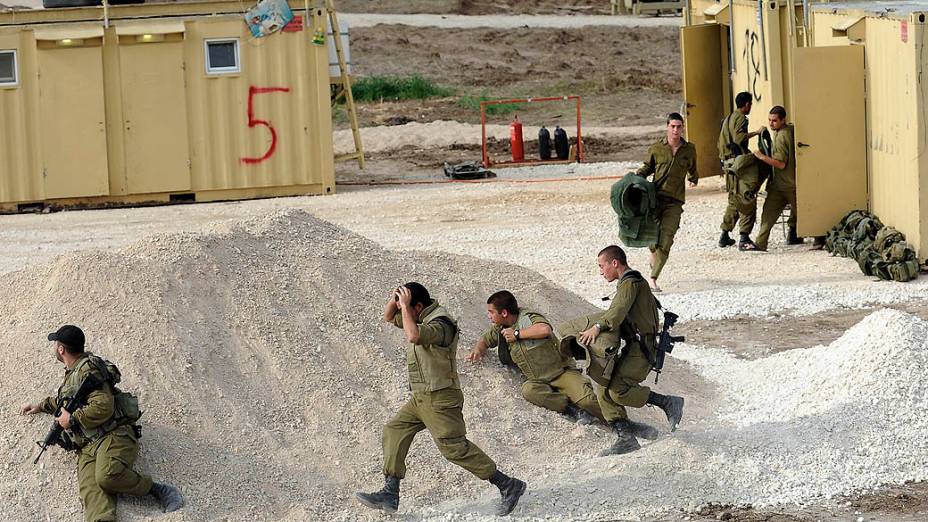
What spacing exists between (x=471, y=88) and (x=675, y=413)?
81.3ft

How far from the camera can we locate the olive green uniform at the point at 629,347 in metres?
8.63

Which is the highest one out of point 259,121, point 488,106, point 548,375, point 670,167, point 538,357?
point 488,106

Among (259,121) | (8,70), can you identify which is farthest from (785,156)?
(8,70)

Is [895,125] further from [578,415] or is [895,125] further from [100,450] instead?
[100,450]

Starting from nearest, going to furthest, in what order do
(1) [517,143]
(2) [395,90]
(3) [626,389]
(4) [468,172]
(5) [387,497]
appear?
(5) [387,497], (3) [626,389], (4) [468,172], (1) [517,143], (2) [395,90]

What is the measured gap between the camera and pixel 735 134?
16.3 meters

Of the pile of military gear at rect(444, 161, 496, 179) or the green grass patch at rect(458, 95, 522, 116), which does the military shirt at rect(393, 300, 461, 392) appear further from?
the green grass patch at rect(458, 95, 522, 116)

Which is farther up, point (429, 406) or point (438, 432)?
point (429, 406)

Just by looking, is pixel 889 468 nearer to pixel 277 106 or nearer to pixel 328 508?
pixel 328 508

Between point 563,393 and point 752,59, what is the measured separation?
400 inches

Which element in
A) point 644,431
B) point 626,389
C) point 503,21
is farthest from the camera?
point 503,21

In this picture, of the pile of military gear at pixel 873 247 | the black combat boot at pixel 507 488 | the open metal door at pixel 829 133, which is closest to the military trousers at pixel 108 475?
the black combat boot at pixel 507 488

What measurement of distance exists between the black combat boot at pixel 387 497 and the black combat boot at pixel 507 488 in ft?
1.72

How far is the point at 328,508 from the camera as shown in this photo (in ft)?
26.8
